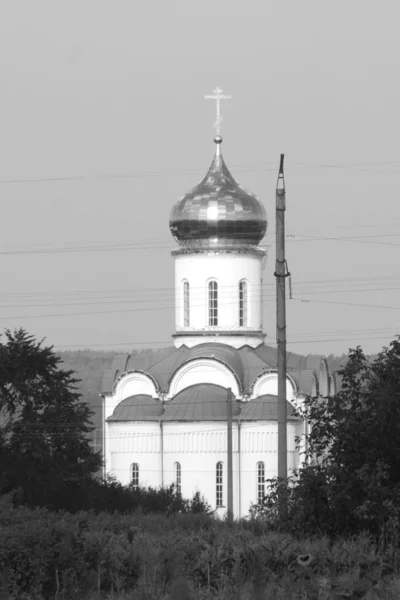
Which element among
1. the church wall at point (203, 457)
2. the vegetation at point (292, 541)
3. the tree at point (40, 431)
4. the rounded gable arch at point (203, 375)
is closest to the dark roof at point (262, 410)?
the church wall at point (203, 457)

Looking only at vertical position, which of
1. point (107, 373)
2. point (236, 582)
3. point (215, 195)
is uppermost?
point (215, 195)

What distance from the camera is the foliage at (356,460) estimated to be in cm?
1747

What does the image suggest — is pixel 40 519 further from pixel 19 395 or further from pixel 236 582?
pixel 19 395

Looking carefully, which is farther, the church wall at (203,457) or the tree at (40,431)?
the church wall at (203,457)

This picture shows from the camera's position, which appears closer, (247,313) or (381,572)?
(381,572)

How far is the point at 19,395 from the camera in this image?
31.0 meters

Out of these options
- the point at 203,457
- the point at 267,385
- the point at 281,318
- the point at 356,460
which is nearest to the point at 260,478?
the point at 203,457

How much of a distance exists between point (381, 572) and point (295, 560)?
86 cm

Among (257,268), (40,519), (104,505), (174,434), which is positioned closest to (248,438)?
(174,434)

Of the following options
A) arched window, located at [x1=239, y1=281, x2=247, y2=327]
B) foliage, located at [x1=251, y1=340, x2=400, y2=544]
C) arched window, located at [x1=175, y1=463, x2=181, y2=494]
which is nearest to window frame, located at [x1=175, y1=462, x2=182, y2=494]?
arched window, located at [x1=175, y1=463, x2=181, y2=494]

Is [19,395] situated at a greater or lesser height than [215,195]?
lesser

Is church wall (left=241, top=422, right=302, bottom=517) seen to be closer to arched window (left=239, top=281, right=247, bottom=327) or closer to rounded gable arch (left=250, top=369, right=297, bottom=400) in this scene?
rounded gable arch (left=250, top=369, right=297, bottom=400)

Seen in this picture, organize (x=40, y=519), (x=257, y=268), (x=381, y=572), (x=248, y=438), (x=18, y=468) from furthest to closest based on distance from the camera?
(x=257, y=268)
(x=248, y=438)
(x=18, y=468)
(x=40, y=519)
(x=381, y=572)

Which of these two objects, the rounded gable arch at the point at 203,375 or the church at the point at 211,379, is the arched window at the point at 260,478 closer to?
the church at the point at 211,379
